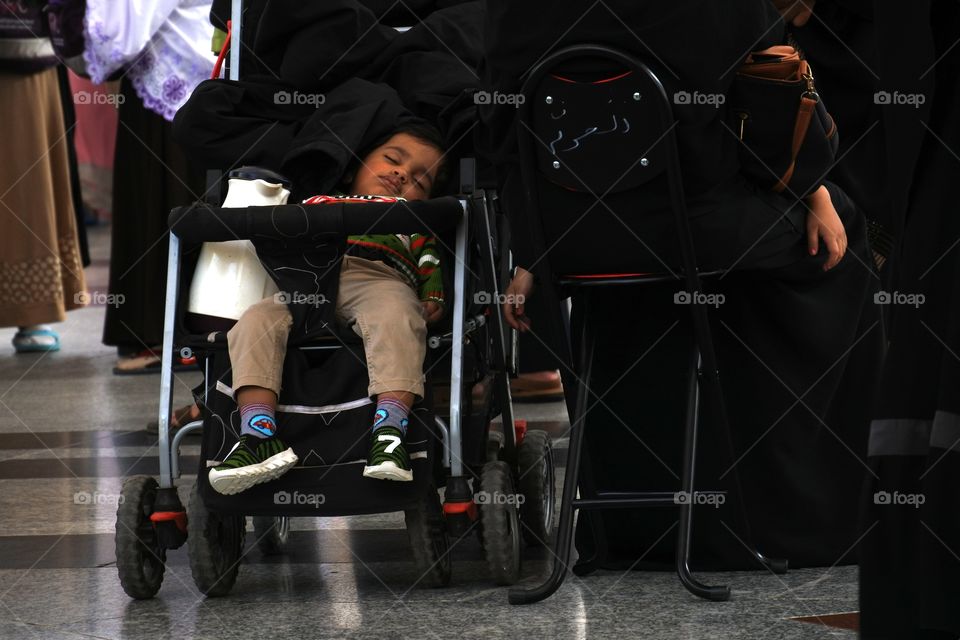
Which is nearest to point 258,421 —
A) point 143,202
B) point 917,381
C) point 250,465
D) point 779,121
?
point 250,465

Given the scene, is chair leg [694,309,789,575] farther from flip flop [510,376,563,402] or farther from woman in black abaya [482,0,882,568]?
flip flop [510,376,563,402]

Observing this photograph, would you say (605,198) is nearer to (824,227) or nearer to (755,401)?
(824,227)

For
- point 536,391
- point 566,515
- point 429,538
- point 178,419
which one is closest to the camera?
point 566,515

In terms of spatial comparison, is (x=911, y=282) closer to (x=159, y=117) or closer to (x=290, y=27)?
(x=290, y=27)

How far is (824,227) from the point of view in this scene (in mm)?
3041

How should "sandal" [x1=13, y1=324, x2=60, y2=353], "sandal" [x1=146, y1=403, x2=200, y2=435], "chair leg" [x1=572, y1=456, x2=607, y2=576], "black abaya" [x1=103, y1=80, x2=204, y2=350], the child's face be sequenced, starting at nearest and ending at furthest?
"chair leg" [x1=572, y1=456, x2=607, y2=576] → the child's face → "sandal" [x1=146, y1=403, x2=200, y2=435] → "black abaya" [x1=103, y1=80, x2=204, y2=350] → "sandal" [x1=13, y1=324, x2=60, y2=353]

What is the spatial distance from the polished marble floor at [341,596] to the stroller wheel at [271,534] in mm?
37

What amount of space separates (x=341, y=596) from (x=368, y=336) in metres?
0.54

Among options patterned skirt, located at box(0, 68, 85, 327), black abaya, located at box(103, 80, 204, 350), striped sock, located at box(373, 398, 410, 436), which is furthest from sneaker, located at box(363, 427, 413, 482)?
patterned skirt, located at box(0, 68, 85, 327)

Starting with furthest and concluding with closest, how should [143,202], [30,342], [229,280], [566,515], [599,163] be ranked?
[30,342] → [143,202] → [229,280] → [566,515] → [599,163]

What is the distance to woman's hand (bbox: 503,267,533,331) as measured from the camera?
3176 mm

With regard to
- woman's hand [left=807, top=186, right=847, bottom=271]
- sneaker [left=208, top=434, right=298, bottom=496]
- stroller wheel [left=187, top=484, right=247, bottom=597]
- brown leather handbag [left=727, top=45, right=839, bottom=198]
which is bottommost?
stroller wheel [left=187, top=484, right=247, bottom=597]

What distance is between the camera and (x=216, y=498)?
9.87 feet

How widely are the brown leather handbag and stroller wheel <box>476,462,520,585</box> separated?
2.61 feet
